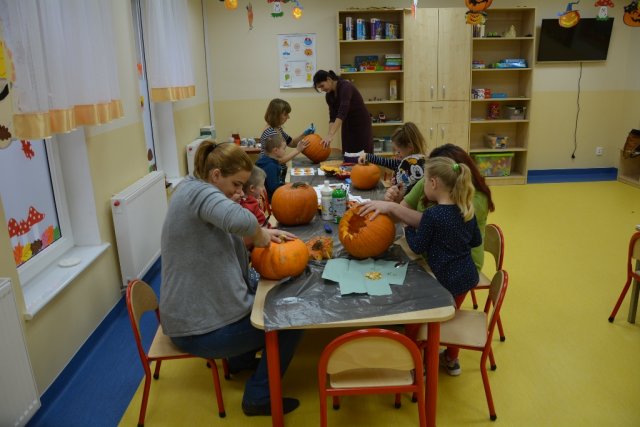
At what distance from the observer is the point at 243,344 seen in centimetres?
214

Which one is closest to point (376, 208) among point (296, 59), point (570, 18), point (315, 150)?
point (315, 150)

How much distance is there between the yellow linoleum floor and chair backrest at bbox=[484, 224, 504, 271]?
0.53m

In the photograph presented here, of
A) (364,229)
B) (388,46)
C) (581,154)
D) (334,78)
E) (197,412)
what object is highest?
(388,46)

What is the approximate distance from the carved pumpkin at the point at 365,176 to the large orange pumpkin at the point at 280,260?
141cm

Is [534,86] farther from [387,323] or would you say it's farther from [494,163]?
[387,323]

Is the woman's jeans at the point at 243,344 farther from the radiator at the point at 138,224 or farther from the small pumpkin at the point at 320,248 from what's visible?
the radiator at the point at 138,224

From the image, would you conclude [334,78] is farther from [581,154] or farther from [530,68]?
[581,154]

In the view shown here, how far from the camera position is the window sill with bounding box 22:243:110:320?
7.98ft

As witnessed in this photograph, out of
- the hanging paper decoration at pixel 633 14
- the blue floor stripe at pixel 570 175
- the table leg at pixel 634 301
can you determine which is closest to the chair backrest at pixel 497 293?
the table leg at pixel 634 301

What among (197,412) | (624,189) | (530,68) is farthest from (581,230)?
(197,412)

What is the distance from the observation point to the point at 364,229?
231cm

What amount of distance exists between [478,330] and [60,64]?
7.79 ft

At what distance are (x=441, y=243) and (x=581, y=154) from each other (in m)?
5.98

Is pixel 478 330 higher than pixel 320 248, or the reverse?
pixel 320 248
